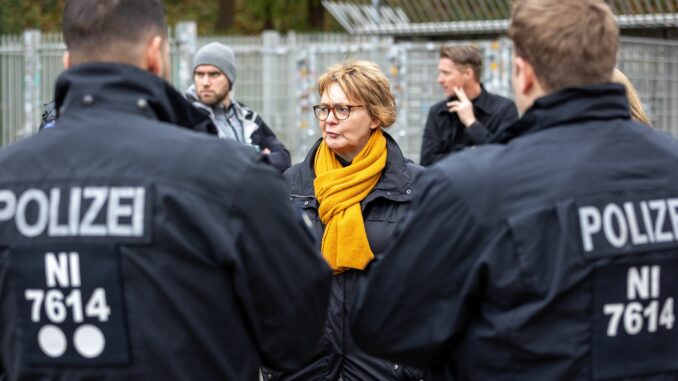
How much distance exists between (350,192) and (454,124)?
180 inches

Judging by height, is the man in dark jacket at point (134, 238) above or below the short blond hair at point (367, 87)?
below

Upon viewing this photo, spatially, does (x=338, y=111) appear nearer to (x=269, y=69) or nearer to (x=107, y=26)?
(x=107, y=26)

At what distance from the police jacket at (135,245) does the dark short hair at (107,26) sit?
0.19ft

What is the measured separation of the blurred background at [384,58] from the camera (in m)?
12.2

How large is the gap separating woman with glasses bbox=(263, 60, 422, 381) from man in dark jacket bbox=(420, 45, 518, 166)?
4.00 metres

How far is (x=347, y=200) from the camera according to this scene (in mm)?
4527

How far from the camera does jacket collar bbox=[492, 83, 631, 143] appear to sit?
2.97 m

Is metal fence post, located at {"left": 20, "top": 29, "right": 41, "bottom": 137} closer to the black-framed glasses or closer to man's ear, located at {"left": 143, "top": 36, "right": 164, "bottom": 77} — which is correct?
the black-framed glasses

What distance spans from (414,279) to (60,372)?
3.06 feet

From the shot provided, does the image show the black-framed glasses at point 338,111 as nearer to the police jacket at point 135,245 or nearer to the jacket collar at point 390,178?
the jacket collar at point 390,178

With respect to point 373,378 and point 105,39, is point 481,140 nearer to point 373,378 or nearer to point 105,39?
point 373,378

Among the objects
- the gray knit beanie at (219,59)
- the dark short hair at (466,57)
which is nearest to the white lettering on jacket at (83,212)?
the gray knit beanie at (219,59)

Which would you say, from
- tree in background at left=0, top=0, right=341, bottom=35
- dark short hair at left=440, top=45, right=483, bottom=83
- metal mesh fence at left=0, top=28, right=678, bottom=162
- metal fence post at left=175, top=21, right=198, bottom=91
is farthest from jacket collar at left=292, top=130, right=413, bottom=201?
tree in background at left=0, top=0, right=341, bottom=35

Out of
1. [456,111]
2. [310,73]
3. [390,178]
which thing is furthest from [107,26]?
[310,73]
